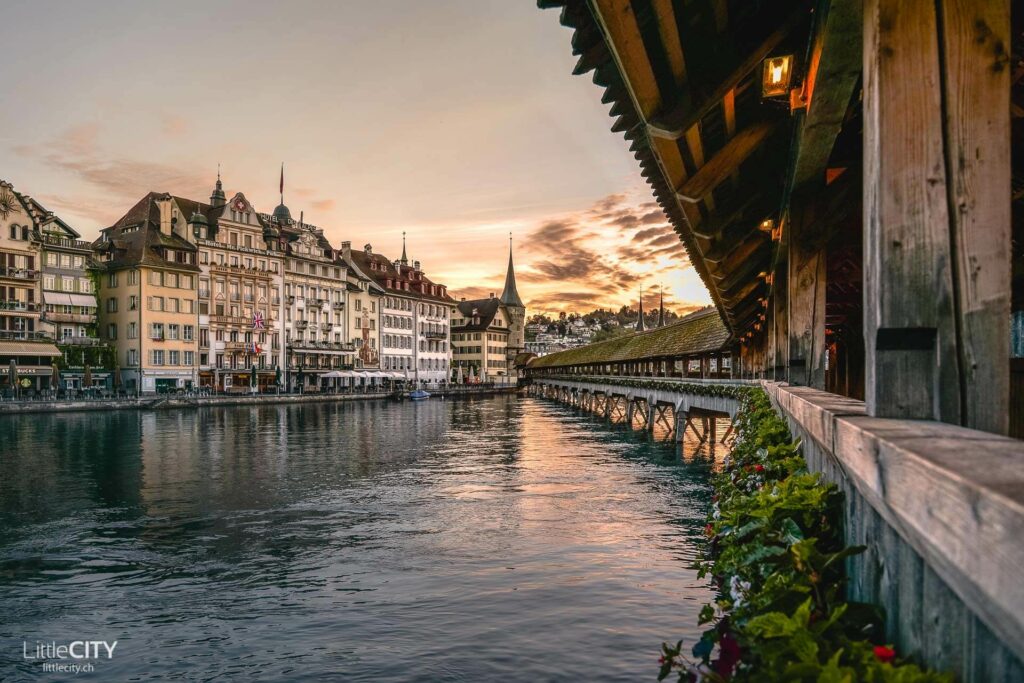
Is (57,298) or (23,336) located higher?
(57,298)

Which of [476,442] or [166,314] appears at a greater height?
[166,314]

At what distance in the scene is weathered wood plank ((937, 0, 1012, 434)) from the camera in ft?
9.98

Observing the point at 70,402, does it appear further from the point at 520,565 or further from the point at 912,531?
the point at 912,531

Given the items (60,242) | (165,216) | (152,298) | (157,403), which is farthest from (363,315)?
(157,403)

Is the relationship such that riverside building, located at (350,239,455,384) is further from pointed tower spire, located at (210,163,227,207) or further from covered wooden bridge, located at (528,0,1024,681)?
covered wooden bridge, located at (528,0,1024,681)

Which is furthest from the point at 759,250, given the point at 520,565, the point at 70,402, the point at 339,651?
the point at 70,402

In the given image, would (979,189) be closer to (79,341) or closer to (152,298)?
(79,341)

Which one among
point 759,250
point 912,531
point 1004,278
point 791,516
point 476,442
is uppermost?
point 759,250

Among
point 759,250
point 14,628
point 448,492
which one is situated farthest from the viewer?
point 448,492

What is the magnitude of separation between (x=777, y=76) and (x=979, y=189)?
148 inches

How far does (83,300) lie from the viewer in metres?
68.7

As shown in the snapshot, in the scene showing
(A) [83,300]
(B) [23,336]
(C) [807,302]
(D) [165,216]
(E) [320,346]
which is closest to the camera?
(C) [807,302]

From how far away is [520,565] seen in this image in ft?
39.5

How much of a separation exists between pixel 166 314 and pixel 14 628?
6804 centimetres
